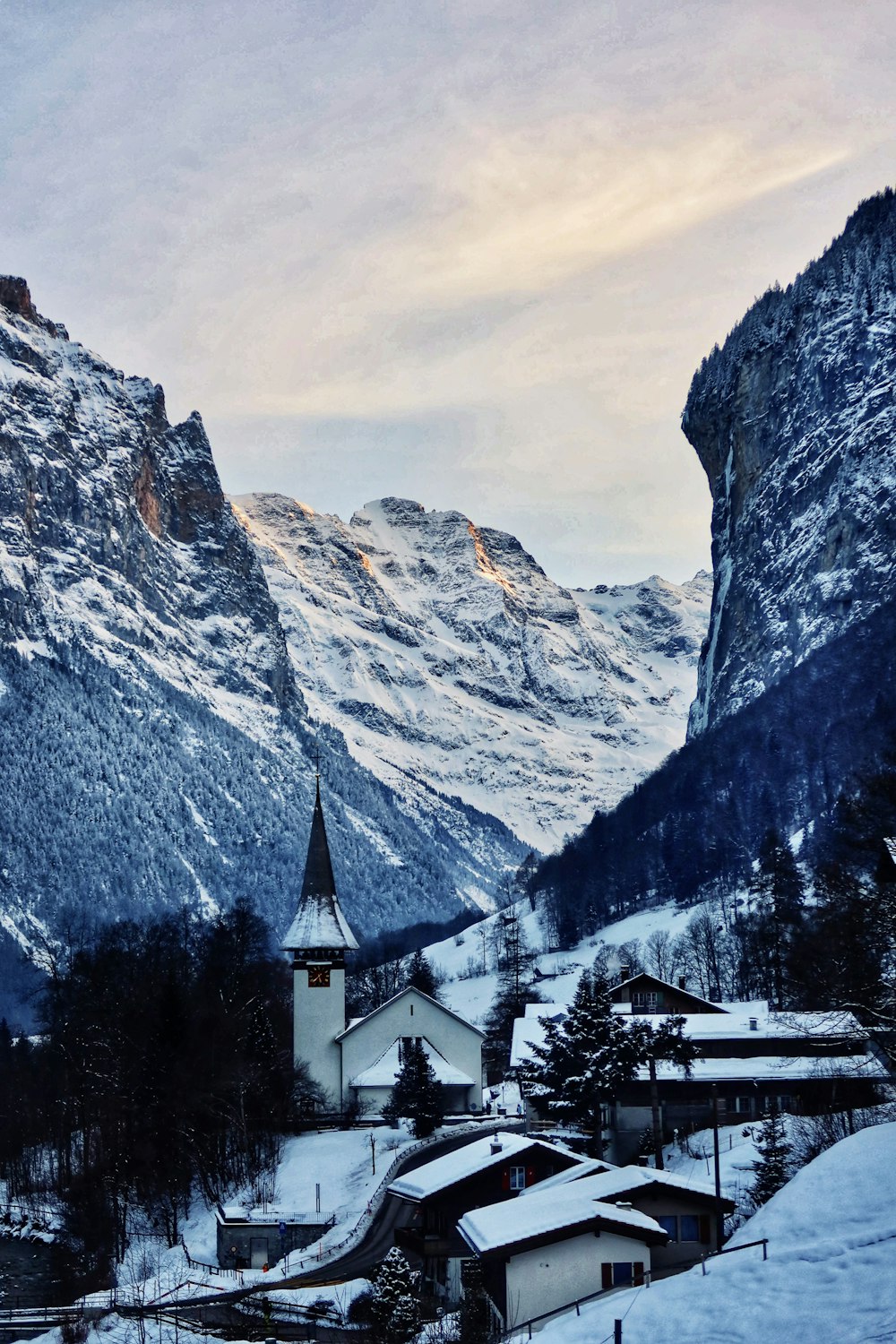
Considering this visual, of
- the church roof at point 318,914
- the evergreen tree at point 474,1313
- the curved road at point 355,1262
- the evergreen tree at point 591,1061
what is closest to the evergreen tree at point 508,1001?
the church roof at point 318,914

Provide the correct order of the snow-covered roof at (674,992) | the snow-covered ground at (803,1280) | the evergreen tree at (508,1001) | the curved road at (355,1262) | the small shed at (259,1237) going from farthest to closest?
1. the evergreen tree at (508,1001)
2. the snow-covered roof at (674,992)
3. the small shed at (259,1237)
4. the curved road at (355,1262)
5. the snow-covered ground at (803,1280)

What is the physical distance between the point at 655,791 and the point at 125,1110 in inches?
5053

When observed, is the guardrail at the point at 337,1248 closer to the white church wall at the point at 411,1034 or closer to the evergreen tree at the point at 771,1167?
the evergreen tree at the point at 771,1167

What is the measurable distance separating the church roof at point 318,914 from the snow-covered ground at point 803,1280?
59.3 metres

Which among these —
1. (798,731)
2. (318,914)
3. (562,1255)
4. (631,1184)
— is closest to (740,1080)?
(631,1184)

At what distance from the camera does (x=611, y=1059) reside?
56.7m

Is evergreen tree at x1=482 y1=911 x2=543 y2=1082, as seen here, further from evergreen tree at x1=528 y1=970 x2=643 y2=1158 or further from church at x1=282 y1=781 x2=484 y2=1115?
evergreen tree at x1=528 y1=970 x2=643 y2=1158

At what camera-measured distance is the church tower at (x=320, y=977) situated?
86.4 metres

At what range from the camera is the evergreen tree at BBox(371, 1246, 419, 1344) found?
40344 mm

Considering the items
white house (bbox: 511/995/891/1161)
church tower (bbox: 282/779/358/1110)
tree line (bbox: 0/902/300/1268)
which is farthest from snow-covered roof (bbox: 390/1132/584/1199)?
church tower (bbox: 282/779/358/1110)

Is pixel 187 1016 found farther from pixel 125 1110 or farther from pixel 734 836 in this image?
pixel 734 836

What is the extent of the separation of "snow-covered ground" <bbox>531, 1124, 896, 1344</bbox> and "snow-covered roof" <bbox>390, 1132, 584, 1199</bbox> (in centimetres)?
1857

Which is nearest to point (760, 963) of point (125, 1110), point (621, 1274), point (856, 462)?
point (125, 1110)

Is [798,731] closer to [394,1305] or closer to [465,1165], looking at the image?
[465,1165]
